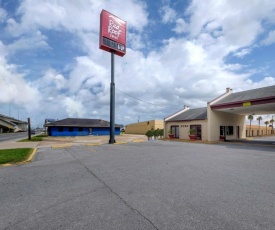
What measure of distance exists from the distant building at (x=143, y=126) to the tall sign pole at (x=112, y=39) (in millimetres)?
31558

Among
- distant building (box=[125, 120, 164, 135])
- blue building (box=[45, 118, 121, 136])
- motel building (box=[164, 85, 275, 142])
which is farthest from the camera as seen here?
distant building (box=[125, 120, 164, 135])

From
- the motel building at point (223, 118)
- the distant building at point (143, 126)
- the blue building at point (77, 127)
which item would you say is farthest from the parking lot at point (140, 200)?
the distant building at point (143, 126)

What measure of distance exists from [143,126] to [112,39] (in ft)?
129

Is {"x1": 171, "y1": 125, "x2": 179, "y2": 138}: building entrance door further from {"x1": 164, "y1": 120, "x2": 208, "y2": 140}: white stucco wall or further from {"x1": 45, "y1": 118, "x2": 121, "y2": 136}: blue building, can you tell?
{"x1": 45, "y1": 118, "x2": 121, "y2": 136}: blue building

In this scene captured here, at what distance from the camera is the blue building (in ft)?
151

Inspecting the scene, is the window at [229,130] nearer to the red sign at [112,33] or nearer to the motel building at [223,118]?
the motel building at [223,118]

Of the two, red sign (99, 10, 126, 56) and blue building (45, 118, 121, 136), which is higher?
red sign (99, 10, 126, 56)

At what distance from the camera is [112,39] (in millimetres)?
24703

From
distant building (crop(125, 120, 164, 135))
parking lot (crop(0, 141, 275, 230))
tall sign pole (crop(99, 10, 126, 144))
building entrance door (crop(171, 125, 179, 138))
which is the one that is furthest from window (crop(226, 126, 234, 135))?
distant building (crop(125, 120, 164, 135))

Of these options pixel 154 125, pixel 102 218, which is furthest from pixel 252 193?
pixel 154 125

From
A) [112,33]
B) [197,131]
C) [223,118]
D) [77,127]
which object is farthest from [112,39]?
[77,127]

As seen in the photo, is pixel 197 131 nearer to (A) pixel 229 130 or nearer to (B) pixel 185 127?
(B) pixel 185 127

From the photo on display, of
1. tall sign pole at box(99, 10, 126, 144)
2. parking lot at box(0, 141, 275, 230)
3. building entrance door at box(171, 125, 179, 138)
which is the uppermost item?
tall sign pole at box(99, 10, 126, 144)

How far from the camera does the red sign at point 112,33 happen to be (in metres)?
23.7
